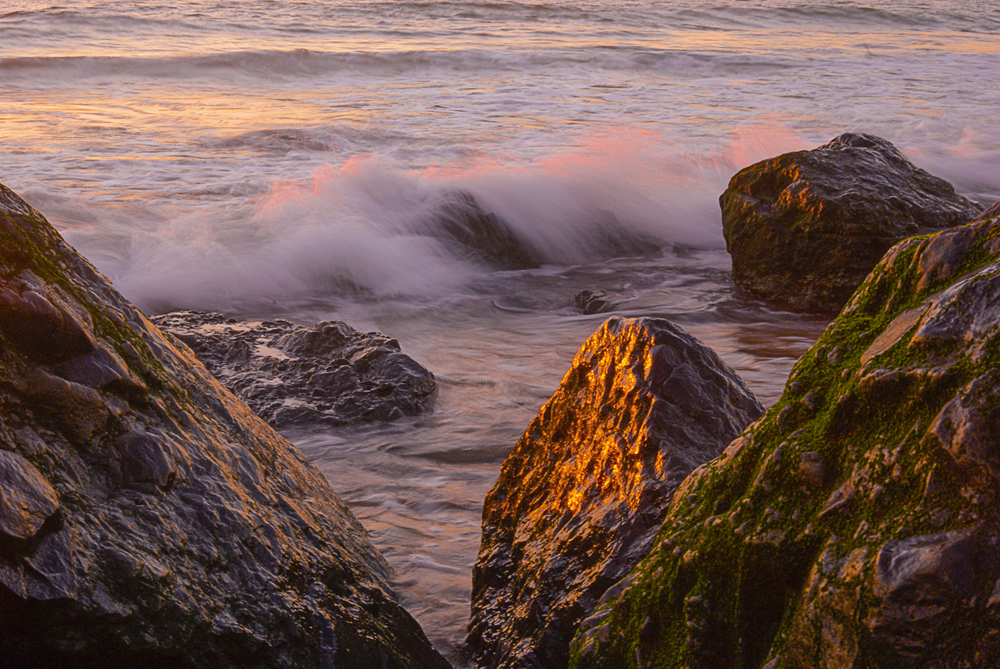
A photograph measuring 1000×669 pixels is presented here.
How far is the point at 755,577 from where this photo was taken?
1295 millimetres

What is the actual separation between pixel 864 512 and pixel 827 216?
4.78 m

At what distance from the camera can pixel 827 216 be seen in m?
5.56

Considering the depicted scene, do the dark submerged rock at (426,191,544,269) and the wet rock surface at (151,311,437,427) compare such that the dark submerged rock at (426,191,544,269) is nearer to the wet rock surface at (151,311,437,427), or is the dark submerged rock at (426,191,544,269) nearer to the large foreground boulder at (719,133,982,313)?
the large foreground boulder at (719,133,982,313)

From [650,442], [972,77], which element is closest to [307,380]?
[650,442]

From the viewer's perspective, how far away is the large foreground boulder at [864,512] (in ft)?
3.50

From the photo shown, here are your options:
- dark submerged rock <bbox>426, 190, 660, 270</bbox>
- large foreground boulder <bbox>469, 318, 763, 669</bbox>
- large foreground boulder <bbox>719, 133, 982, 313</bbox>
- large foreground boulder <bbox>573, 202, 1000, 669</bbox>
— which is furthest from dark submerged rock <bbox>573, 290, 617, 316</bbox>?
large foreground boulder <bbox>573, 202, 1000, 669</bbox>

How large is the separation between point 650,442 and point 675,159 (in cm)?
838

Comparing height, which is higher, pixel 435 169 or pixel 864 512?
pixel 864 512

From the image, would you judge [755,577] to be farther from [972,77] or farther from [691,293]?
[972,77]

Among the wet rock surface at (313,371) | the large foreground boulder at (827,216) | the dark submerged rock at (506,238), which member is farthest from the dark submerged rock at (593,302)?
the wet rock surface at (313,371)

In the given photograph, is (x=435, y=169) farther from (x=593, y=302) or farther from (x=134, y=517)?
(x=134, y=517)

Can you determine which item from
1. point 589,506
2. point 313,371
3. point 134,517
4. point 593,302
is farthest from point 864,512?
point 593,302

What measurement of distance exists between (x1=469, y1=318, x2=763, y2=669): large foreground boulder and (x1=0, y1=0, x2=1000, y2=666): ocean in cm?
26

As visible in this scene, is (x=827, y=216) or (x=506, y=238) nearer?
(x=827, y=216)
